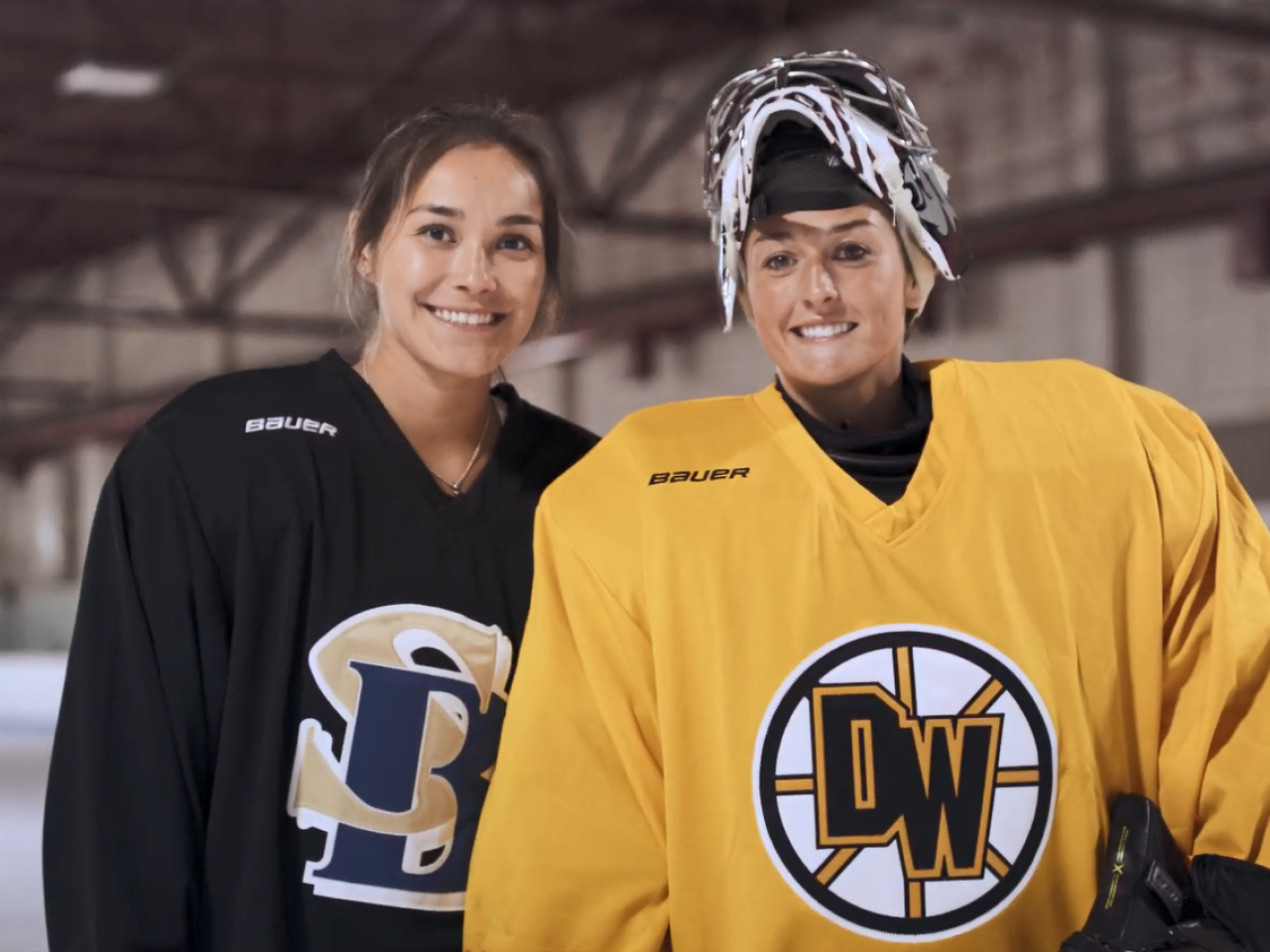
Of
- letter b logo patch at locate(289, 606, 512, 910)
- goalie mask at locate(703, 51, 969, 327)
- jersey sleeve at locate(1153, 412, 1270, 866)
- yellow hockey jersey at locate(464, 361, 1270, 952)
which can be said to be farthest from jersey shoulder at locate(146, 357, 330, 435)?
jersey sleeve at locate(1153, 412, 1270, 866)

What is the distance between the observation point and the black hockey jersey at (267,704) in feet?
5.24

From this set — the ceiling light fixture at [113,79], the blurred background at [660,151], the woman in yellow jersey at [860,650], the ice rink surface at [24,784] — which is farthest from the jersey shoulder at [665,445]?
the ceiling light fixture at [113,79]

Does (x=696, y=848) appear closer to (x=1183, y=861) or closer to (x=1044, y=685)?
(x=1044, y=685)

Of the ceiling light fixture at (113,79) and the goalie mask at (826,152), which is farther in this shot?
the ceiling light fixture at (113,79)

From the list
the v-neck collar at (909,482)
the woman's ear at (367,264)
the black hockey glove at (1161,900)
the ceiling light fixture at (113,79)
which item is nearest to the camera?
the black hockey glove at (1161,900)

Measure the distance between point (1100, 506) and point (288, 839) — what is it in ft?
2.98

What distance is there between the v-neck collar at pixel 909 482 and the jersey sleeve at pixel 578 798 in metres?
0.23

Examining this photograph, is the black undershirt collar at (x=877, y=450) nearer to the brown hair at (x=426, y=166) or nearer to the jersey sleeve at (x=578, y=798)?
the jersey sleeve at (x=578, y=798)

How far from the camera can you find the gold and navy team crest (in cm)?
145

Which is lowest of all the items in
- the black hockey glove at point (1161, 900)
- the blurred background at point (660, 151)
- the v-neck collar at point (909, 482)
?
the black hockey glove at point (1161, 900)

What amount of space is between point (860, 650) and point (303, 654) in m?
0.60

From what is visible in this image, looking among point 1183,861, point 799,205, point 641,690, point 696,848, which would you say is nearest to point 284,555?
point 641,690

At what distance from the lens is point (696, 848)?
1.48m

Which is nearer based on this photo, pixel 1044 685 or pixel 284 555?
pixel 1044 685
